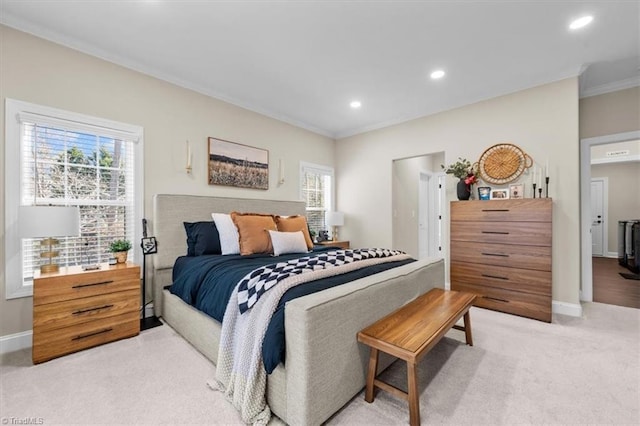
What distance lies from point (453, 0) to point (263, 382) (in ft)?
9.49

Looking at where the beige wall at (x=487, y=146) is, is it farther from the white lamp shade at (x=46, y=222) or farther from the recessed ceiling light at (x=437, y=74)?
the white lamp shade at (x=46, y=222)

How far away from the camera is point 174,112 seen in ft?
10.7

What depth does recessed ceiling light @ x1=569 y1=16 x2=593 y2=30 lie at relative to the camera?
2238 millimetres

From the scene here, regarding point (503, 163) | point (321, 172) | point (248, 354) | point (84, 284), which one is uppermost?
point (321, 172)

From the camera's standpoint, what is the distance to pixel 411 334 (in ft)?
5.22

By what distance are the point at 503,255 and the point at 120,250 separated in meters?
4.10

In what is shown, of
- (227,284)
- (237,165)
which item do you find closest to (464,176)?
(237,165)

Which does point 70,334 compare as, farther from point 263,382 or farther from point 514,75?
point 514,75

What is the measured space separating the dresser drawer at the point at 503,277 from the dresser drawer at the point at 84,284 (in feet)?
11.9

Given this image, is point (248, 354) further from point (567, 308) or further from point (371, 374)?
point (567, 308)

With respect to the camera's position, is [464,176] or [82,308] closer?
[82,308]

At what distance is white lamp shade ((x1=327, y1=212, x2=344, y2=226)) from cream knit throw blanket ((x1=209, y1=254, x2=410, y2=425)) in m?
3.07

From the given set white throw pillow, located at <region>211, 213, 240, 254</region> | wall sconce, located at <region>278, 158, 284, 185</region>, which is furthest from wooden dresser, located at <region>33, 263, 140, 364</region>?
wall sconce, located at <region>278, 158, 284, 185</region>

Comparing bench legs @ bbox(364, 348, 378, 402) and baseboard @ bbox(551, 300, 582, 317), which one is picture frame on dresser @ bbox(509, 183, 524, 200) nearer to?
baseboard @ bbox(551, 300, 582, 317)
